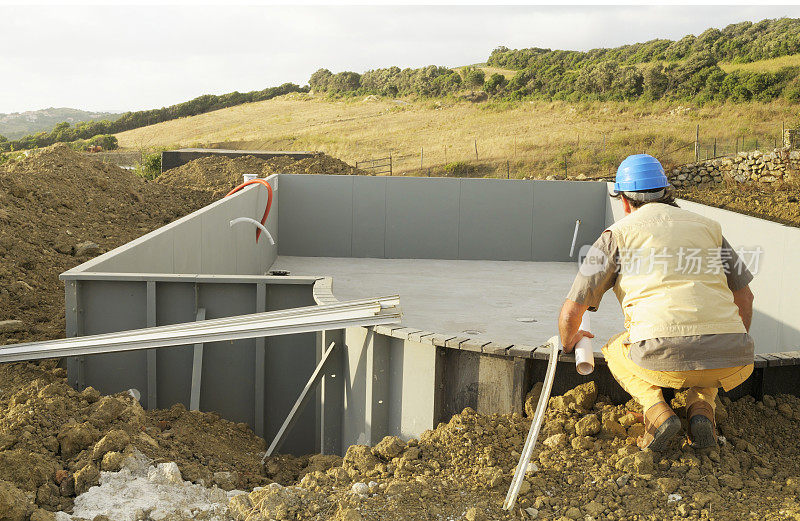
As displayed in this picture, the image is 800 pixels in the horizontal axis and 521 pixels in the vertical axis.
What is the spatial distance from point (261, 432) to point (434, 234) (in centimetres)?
869

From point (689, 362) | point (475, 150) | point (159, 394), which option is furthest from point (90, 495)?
point (475, 150)

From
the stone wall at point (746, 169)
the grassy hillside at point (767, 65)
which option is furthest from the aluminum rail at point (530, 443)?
the grassy hillside at point (767, 65)

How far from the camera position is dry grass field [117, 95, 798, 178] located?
39.2m

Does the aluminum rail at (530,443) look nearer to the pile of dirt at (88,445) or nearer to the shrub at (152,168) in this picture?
the pile of dirt at (88,445)

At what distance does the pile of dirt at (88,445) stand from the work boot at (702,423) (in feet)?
8.11

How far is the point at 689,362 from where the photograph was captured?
3.95 meters

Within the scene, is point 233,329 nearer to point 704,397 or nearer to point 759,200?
point 704,397

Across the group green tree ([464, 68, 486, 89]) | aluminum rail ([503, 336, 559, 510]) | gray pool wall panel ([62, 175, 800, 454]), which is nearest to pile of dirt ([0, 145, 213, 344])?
gray pool wall panel ([62, 175, 800, 454])

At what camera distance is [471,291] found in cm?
1205

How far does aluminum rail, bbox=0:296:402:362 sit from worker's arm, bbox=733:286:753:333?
7.42 ft

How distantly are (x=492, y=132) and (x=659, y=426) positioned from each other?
46.1m

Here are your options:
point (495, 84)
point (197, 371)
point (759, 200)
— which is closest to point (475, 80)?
point (495, 84)

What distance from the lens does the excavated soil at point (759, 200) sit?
14276 millimetres

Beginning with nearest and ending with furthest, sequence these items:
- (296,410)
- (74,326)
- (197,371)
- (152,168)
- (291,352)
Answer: (296,410) < (74,326) < (197,371) < (291,352) < (152,168)
